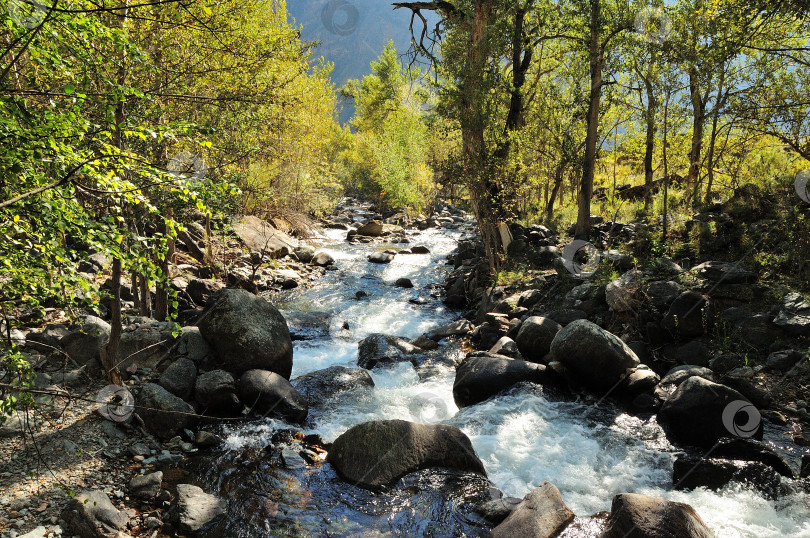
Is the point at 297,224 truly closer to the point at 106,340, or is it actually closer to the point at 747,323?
the point at 106,340

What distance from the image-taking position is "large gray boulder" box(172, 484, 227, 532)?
465 cm

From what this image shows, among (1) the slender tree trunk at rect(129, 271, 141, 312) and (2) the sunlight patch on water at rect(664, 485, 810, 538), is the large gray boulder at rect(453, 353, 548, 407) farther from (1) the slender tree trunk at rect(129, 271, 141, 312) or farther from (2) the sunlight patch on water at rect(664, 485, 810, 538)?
(1) the slender tree trunk at rect(129, 271, 141, 312)

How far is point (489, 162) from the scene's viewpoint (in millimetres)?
12930

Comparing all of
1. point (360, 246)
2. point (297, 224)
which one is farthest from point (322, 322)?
point (360, 246)

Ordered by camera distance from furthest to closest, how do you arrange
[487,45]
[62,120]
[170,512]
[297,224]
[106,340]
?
1. [297,224]
2. [487,45]
3. [106,340]
4. [170,512]
5. [62,120]

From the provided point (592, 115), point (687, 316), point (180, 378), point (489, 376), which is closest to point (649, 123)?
point (592, 115)

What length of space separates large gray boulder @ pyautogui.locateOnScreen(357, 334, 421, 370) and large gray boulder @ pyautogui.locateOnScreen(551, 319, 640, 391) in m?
3.41

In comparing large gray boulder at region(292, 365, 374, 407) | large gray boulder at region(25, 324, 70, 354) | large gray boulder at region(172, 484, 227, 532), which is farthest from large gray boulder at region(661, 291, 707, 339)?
large gray boulder at region(25, 324, 70, 354)

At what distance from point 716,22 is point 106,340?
11.0 m

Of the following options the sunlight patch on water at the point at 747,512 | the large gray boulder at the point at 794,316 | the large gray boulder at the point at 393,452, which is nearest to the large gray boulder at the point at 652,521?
the sunlight patch on water at the point at 747,512

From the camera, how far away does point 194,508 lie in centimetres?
482

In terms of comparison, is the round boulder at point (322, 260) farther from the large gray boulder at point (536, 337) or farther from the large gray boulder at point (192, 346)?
the large gray boulder at point (536, 337)

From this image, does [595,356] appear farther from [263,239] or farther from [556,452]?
[263,239]

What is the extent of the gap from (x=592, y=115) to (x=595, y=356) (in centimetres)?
936
